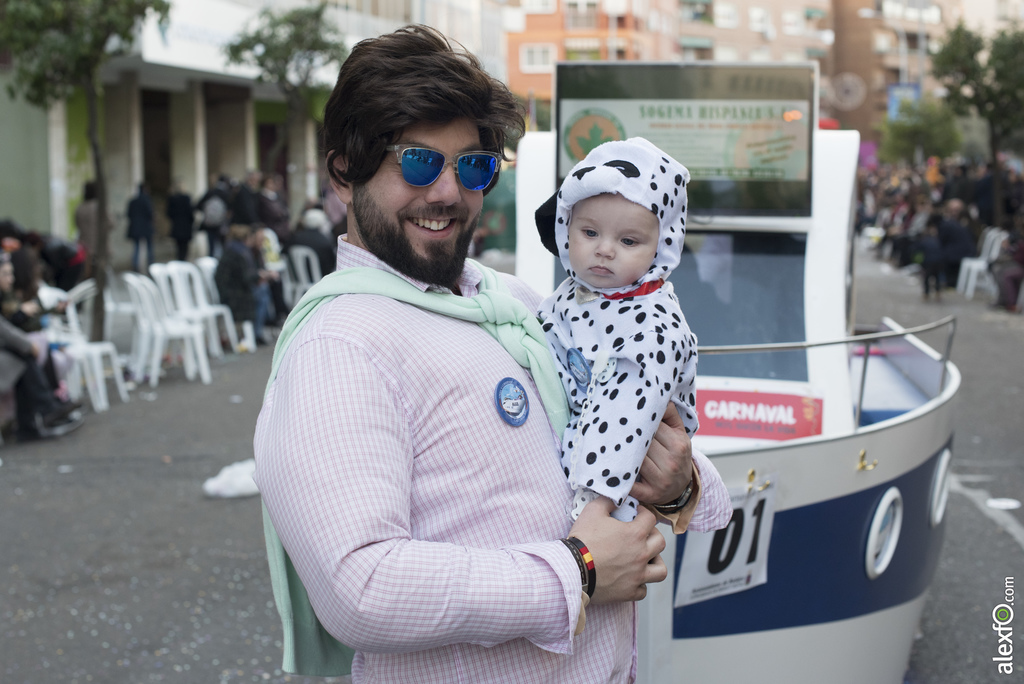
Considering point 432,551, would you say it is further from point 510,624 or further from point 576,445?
point 576,445

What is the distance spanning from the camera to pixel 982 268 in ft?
60.1

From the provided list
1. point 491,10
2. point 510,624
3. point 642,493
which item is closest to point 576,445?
point 642,493

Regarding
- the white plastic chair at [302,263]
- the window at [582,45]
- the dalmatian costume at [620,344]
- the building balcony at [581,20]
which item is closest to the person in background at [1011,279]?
the white plastic chair at [302,263]

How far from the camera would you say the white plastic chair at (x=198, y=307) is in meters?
11.2

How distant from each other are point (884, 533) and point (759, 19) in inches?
3433

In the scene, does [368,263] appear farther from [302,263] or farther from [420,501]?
[302,263]

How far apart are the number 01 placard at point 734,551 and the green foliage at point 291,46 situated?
1647 cm

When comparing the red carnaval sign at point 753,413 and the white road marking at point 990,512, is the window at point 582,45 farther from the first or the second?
the red carnaval sign at point 753,413

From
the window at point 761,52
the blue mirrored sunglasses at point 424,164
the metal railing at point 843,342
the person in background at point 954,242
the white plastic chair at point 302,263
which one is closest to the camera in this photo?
the blue mirrored sunglasses at point 424,164

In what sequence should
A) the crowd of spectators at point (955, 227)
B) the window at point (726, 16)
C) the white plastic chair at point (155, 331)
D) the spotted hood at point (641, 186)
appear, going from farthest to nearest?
1. the window at point (726, 16)
2. the crowd of spectators at point (955, 227)
3. the white plastic chair at point (155, 331)
4. the spotted hood at point (641, 186)

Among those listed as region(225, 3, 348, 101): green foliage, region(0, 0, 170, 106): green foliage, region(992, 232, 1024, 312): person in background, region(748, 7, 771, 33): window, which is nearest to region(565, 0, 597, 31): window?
region(748, 7, 771, 33): window

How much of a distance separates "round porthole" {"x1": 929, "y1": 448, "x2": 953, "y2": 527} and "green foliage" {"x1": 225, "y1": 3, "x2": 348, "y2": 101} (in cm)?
1581

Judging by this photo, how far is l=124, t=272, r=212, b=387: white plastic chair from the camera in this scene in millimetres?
10484

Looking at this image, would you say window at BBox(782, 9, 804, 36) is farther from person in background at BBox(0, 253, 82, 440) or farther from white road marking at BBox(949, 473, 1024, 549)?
person in background at BBox(0, 253, 82, 440)
